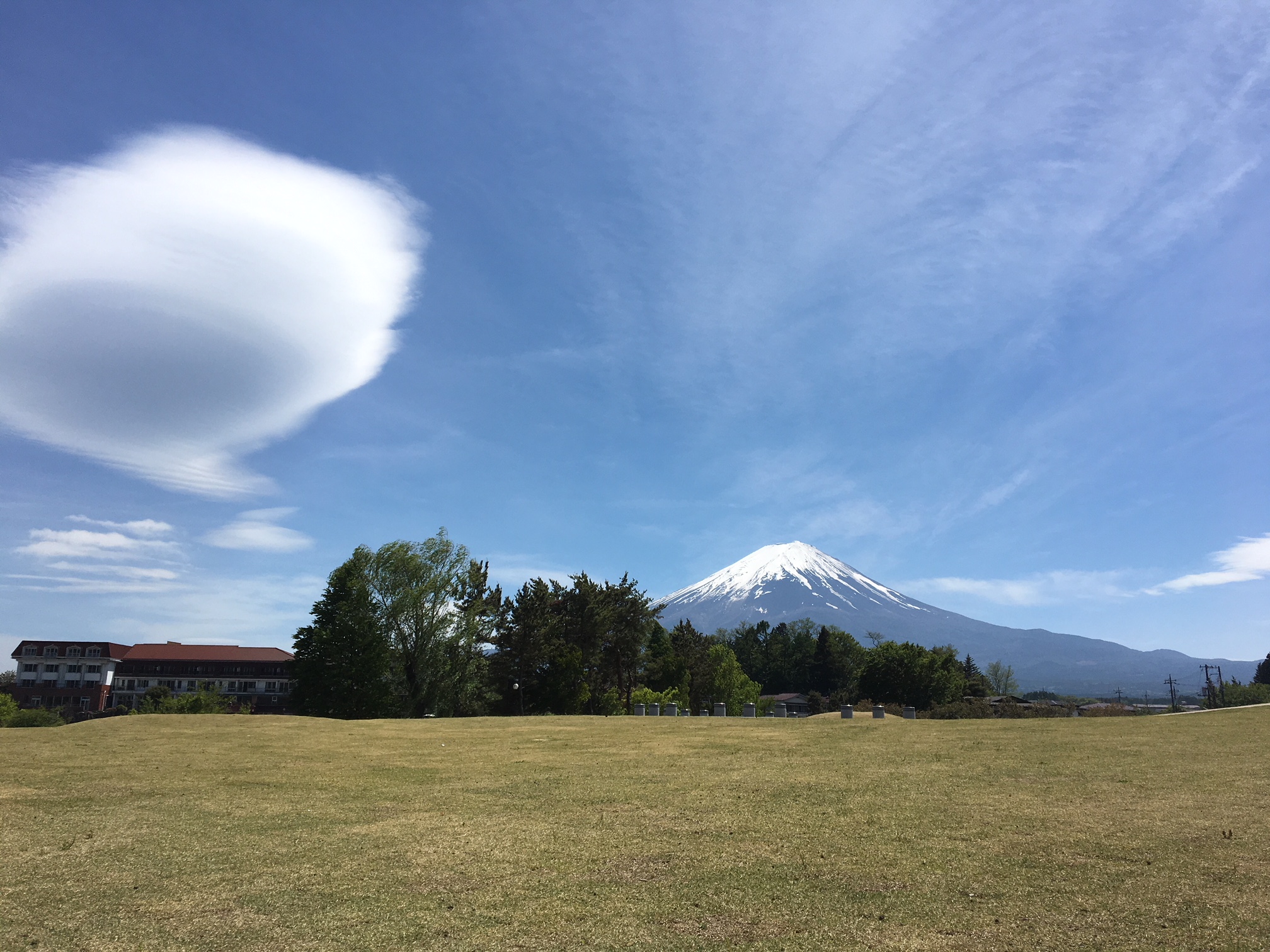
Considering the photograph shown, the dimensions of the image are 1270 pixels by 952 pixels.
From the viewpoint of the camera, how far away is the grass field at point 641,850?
28.0 ft

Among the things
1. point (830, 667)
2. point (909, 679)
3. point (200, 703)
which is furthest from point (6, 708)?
point (830, 667)

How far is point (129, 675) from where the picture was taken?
108 metres

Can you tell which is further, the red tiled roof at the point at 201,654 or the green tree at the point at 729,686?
the red tiled roof at the point at 201,654

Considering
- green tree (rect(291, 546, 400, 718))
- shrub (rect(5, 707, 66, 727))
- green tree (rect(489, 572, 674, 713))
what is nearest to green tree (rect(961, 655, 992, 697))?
green tree (rect(489, 572, 674, 713))

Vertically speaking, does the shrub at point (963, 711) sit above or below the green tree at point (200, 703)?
above

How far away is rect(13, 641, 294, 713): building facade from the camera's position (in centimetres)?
10650

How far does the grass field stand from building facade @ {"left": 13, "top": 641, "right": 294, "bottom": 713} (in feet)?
320

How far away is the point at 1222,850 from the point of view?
11109 millimetres

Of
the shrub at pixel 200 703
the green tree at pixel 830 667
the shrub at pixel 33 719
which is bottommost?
the shrub at pixel 33 719

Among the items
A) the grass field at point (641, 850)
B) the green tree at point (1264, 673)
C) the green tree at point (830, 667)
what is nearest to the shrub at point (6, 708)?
the grass field at point (641, 850)

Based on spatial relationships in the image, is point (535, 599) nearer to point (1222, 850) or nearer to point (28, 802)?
point (28, 802)

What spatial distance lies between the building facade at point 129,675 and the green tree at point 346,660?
5416 cm

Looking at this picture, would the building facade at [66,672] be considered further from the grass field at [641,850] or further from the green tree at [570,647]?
the grass field at [641,850]

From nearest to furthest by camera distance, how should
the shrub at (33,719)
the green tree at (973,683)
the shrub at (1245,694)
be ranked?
1. the shrub at (33,719)
2. the shrub at (1245,694)
3. the green tree at (973,683)
